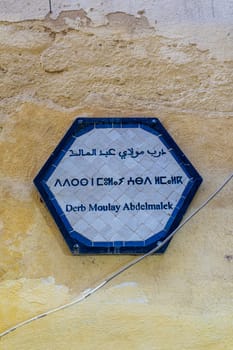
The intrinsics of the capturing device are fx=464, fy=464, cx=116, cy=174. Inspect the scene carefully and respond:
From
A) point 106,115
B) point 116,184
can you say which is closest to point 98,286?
point 116,184

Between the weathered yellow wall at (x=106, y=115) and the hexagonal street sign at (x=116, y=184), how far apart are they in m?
0.05

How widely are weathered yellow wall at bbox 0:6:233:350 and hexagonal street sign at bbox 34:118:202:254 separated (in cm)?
5

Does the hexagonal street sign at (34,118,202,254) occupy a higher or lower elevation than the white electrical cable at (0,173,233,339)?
higher

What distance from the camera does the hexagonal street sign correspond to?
1.42m

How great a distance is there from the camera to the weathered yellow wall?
1.39 metres

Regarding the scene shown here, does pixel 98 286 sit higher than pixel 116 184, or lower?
lower

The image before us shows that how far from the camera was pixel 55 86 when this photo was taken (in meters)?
1.55

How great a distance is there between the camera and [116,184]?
1.47m

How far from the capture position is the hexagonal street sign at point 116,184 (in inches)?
56.0

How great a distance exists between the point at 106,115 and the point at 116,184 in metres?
0.24

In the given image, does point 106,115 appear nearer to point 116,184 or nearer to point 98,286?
point 116,184

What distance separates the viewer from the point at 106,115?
60.5 inches

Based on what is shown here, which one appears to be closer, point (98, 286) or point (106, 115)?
point (98, 286)

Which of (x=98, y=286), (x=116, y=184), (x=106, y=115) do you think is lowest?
(x=98, y=286)
